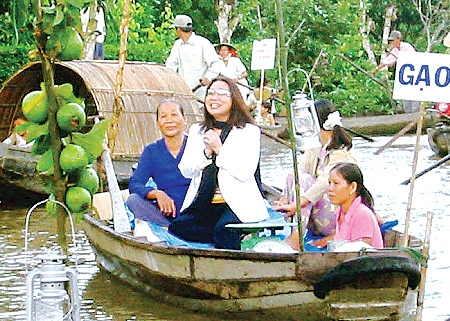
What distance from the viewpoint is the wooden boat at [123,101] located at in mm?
10281

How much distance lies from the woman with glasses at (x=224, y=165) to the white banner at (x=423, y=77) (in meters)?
1.05

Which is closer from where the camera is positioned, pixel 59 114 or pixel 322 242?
pixel 59 114

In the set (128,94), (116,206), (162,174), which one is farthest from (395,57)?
(116,206)

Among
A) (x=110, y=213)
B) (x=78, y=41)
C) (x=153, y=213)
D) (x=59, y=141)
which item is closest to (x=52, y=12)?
(x=78, y=41)

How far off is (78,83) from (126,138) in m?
1.76

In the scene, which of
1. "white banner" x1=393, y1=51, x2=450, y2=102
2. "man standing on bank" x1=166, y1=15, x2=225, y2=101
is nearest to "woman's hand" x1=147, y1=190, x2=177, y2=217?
"white banner" x1=393, y1=51, x2=450, y2=102

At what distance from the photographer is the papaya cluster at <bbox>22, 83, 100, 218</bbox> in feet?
7.31

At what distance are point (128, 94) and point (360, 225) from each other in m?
5.39

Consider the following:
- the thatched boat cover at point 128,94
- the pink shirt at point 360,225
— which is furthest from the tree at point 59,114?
the thatched boat cover at point 128,94

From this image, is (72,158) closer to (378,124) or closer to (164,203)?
(164,203)

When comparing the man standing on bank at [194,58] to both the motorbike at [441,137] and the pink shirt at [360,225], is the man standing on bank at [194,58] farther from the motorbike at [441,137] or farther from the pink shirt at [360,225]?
the pink shirt at [360,225]

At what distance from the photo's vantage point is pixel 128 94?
1062 centimetres

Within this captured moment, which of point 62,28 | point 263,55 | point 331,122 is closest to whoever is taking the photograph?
point 62,28

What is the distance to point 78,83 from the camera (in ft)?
39.8
